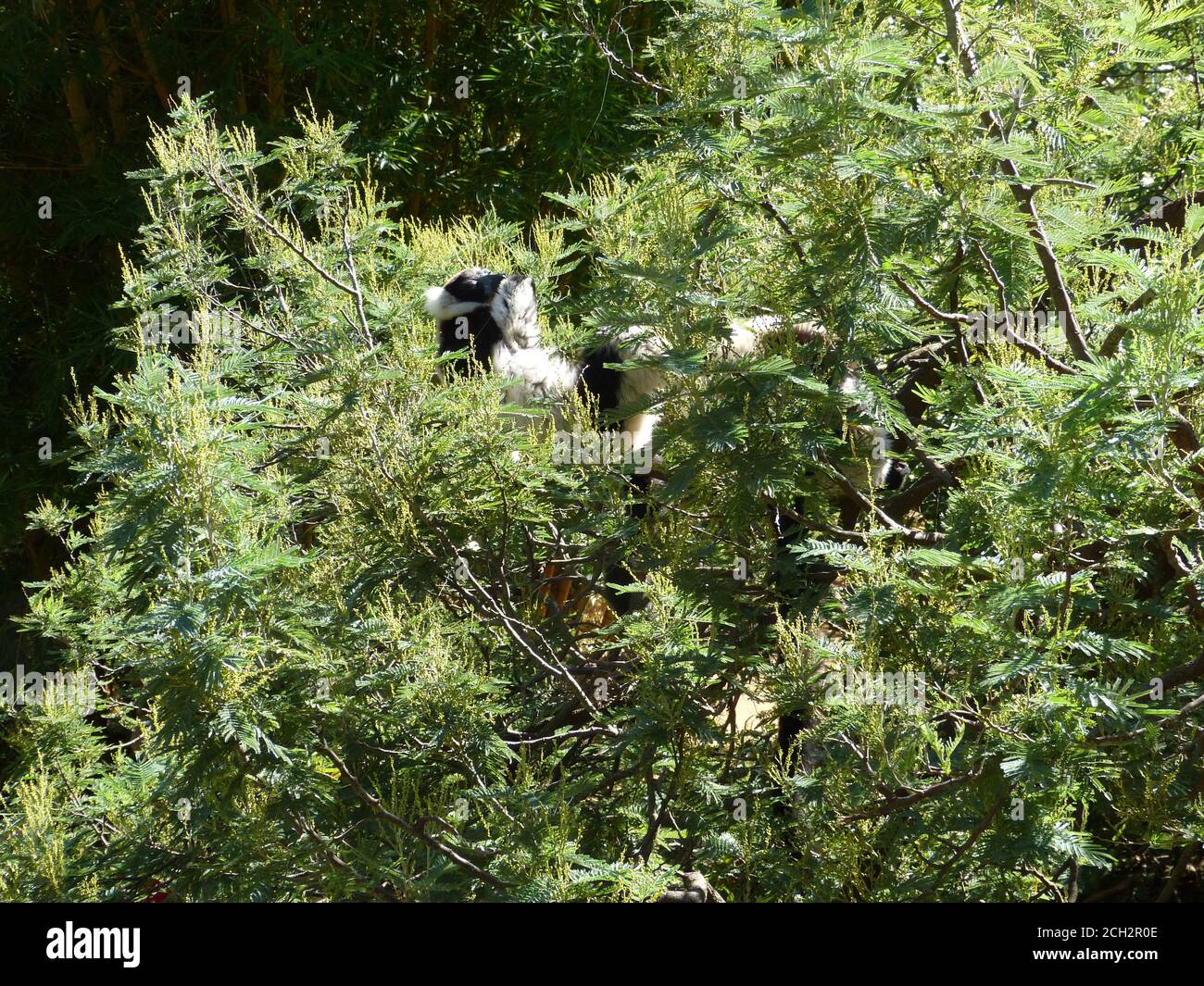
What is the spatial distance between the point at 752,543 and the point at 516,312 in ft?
3.67

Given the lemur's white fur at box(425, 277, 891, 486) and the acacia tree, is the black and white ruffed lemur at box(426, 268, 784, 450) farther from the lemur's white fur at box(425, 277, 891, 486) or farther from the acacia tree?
the acacia tree

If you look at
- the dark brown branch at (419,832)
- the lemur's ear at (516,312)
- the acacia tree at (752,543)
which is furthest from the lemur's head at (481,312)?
the dark brown branch at (419,832)

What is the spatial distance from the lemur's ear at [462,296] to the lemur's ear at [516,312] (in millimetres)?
28

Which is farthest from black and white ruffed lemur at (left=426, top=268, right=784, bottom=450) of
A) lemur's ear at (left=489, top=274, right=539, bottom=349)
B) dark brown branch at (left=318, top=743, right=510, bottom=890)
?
dark brown branch at (left=318, top=743, right=510, bottom=890)

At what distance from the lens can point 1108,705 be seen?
81.2 inches

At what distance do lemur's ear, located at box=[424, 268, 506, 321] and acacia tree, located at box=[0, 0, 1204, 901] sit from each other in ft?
0.67

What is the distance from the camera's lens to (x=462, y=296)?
3480 mm

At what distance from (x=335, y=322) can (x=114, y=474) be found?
2.03ft

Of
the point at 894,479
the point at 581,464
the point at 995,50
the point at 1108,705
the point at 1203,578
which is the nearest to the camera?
the point at 1108,705

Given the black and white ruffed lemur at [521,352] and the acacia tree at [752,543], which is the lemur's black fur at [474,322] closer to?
the black and white ruffed lemur at [521,352]

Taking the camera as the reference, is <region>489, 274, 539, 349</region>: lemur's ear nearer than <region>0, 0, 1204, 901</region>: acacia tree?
No

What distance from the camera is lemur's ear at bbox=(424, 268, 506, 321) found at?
346 cm
